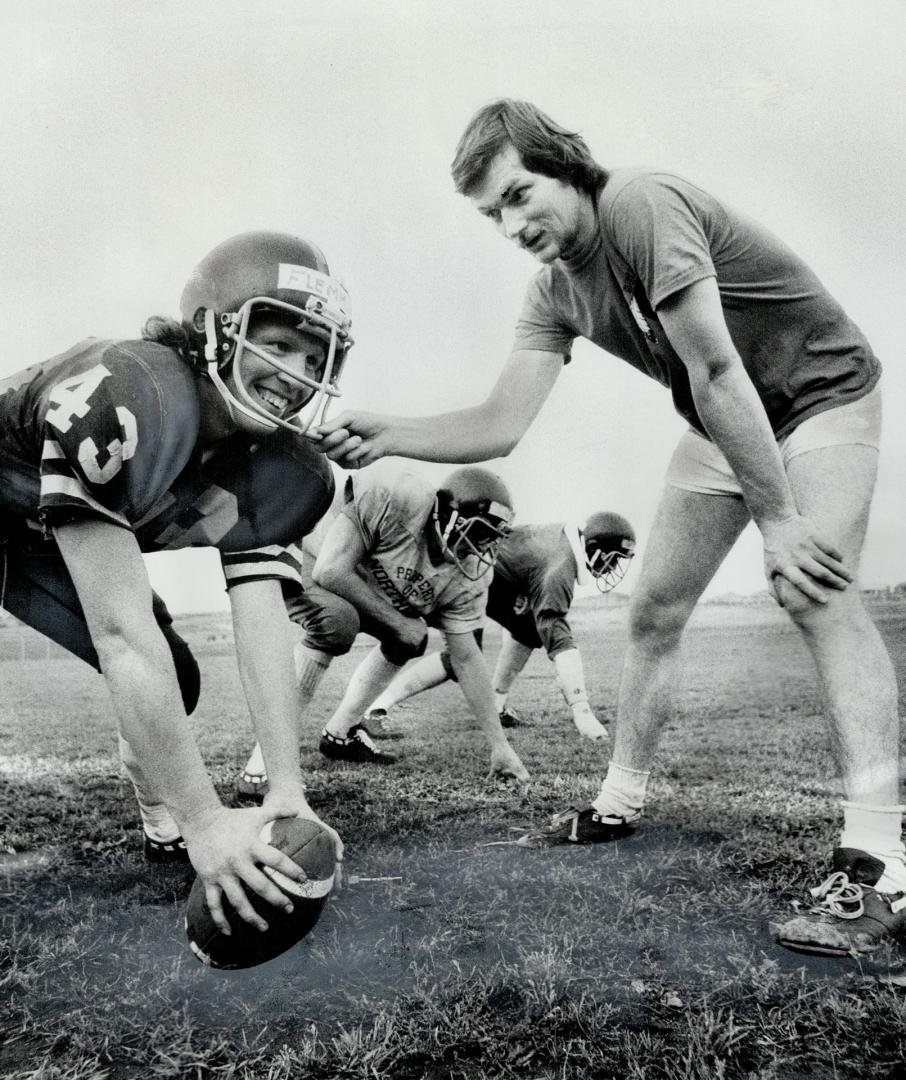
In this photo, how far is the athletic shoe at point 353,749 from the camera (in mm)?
2521

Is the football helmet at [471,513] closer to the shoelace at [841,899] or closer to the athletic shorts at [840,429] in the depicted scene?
the athletic shorts at [840,429]

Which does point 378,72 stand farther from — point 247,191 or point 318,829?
point 318,829

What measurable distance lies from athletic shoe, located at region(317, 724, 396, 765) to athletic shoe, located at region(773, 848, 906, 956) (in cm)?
142

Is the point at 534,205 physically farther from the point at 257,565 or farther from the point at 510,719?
the point at 510,719

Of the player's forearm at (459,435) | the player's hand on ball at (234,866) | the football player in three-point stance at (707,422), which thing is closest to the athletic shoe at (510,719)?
the football player in three-point stance at (707,422)

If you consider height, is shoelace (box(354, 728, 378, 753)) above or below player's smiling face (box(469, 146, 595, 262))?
below

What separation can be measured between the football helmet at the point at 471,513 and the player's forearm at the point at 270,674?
1252 millimetres

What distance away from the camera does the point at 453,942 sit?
4.06 ft

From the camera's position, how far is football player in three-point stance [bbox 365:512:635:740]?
2881mm

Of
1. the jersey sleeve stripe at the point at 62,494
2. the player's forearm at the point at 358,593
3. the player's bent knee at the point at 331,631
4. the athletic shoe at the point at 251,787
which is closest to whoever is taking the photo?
the jersey sleeve stripe at the point at 62,494

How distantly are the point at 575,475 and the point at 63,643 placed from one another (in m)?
1.21

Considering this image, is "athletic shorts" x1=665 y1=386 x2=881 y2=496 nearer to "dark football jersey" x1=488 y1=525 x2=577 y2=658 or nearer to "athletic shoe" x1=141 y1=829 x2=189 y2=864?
"athletic shoe" x1=141 y1=829 x2=189 y2=864

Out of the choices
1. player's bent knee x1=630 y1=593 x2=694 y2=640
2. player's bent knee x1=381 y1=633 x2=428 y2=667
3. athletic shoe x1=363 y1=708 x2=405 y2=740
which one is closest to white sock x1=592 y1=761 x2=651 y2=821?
player's bent knee x1=630 y1=593 x2=694 y2=640

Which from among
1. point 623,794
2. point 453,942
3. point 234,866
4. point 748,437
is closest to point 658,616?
point 623,794
